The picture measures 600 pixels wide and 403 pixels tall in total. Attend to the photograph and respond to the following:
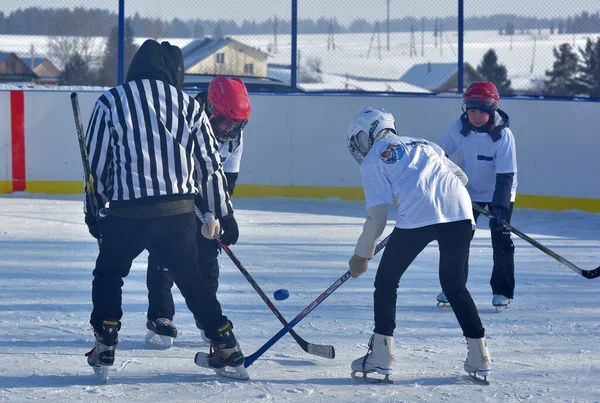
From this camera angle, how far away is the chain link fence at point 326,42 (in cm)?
842

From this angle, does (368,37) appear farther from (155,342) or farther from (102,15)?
(155,342)

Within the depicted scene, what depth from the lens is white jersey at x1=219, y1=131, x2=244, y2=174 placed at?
161 inches

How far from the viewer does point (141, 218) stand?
10.8 ft

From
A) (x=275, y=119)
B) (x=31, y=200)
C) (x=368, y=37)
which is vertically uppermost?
(x=368, y=37)

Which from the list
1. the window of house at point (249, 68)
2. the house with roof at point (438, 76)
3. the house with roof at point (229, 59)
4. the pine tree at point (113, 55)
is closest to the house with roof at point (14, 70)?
the pine tree at point (113, 55)

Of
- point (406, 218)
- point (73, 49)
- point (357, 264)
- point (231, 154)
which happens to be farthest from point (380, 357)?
point (73, 49)

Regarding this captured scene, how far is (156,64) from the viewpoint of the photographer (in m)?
3.37

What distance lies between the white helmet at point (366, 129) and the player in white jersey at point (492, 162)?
4.14ft

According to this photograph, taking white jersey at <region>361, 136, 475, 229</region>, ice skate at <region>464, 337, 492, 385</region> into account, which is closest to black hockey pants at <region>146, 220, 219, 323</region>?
white jersey at <region>361, 136, 475, 229</region>

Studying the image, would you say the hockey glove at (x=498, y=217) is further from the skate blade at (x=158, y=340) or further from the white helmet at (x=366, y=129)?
the skate blade at (x=158, y=340)

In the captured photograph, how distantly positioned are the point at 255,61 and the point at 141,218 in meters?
5.56

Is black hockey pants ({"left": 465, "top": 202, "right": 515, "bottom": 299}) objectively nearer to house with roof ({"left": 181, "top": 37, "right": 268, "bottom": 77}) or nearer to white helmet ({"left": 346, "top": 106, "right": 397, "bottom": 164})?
white helmet ({"left": 346, "top": 106, "right": 397, "bottom": 164})

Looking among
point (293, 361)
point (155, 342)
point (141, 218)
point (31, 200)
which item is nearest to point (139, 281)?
point (155, 342)

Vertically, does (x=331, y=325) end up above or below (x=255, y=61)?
below
